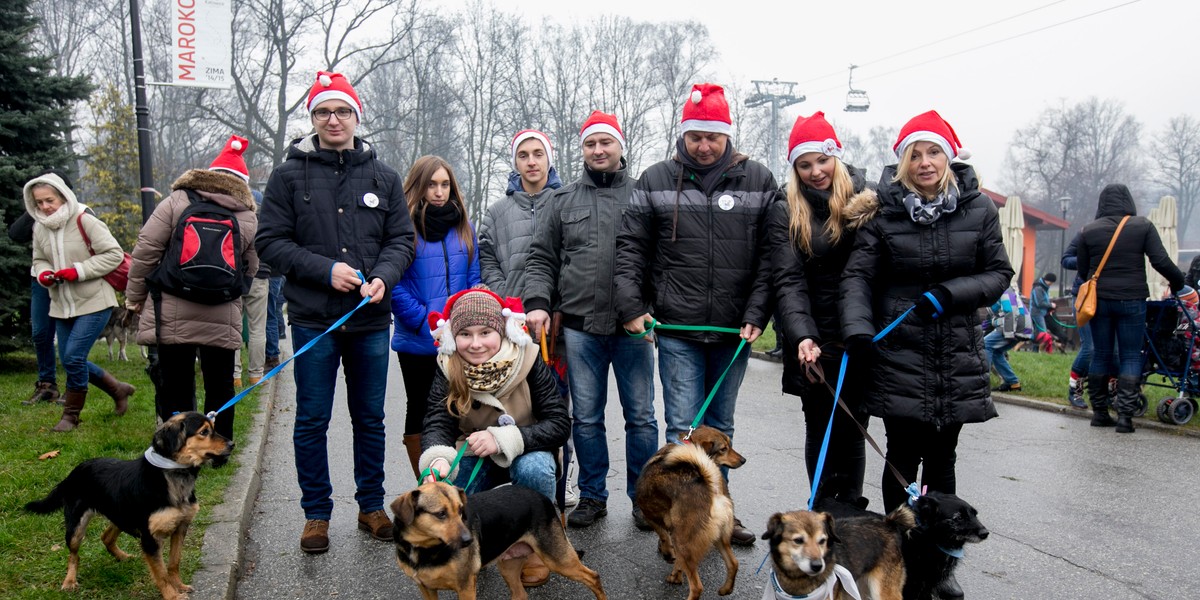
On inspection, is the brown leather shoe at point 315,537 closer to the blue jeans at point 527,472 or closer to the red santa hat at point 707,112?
the blue jeans at point 527,472

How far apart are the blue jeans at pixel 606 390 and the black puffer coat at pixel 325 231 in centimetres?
115

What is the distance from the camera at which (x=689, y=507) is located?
148 inches

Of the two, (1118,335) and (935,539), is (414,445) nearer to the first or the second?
(935,539)

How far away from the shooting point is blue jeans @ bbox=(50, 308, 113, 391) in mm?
6348

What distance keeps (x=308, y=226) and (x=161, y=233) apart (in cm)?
143

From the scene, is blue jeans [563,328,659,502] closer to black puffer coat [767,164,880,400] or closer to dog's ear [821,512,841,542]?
black puffer coat [767,164,880,400]

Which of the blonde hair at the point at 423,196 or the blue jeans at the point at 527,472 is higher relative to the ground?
the blonde hair at the point at 423,196

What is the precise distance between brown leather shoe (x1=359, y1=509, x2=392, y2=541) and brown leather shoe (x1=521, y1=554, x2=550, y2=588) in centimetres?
94

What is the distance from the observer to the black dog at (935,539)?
11.1 feet

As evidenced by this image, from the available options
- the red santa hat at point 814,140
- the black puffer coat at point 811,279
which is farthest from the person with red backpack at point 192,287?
the red santa hat at point 814,140

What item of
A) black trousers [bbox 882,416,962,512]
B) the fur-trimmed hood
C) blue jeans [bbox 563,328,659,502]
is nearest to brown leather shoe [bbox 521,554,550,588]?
blue jeans [bbox 563,328,659,502]

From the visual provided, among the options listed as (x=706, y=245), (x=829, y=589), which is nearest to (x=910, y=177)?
(x=706, y=245)

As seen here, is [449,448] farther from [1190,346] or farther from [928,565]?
[1190,346]

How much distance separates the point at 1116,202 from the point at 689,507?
668 centimetres
